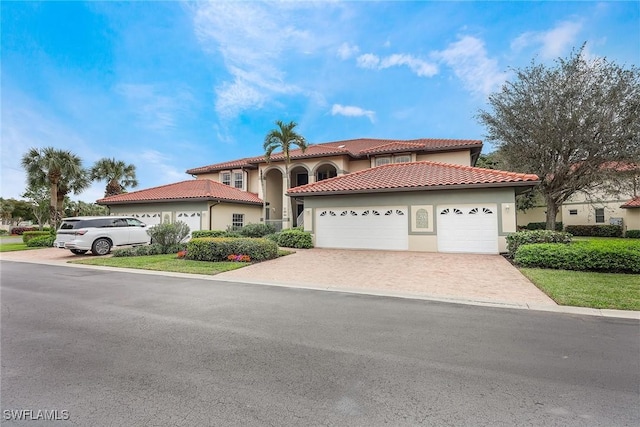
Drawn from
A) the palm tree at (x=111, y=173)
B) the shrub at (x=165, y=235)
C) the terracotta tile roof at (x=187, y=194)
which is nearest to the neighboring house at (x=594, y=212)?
the terracotta tile roof at (x=187, y=194)

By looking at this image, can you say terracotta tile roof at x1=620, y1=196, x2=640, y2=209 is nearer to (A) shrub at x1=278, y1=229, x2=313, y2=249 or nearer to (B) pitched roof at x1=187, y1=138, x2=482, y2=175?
(B) pitched roof at x1=187, y1=138, x2=482, y2=175

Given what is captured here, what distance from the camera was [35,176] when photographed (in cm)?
2303

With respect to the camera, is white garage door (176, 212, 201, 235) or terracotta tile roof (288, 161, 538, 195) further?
white garage door (176, 212, 201, 235)

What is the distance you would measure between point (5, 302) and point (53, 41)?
13412 millimetres

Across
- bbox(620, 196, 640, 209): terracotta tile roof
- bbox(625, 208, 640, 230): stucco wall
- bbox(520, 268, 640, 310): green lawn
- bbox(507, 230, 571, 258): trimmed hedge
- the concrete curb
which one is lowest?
the concrete curb

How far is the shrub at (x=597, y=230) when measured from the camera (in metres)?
25.6

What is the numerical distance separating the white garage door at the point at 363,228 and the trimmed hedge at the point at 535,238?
4.72 m

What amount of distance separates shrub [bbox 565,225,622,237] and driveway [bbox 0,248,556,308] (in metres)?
20.7

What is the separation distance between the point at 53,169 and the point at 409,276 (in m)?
27.2

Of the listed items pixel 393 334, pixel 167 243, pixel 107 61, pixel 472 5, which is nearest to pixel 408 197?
pixel 472 5

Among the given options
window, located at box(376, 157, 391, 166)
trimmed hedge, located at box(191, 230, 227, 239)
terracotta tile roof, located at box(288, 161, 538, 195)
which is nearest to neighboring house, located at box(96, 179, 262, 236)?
trimmed hedge, located at box(191, 230, 227, 239)

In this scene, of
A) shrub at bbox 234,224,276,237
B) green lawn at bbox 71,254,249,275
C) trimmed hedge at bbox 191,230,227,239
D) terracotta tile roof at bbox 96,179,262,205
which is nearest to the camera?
green lawn at bbox 71,254,249,275

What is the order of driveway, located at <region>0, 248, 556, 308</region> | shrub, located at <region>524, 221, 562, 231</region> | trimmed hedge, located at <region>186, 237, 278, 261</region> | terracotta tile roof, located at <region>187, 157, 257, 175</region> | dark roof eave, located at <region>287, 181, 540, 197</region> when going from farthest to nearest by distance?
shrub, located at <region>524, 221, 562, 231</region>
terracotta tile roof, located at <region>187, 157, 257, 175</region>
dark roof eave, located at <region>287, 181, 540, 197</region>
trimmed hedge, located at <region>186, 237, 278, 261</region>
driveway, located at <region>0, 248, 556, 308</region>

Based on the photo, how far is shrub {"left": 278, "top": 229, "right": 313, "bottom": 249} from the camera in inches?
672
